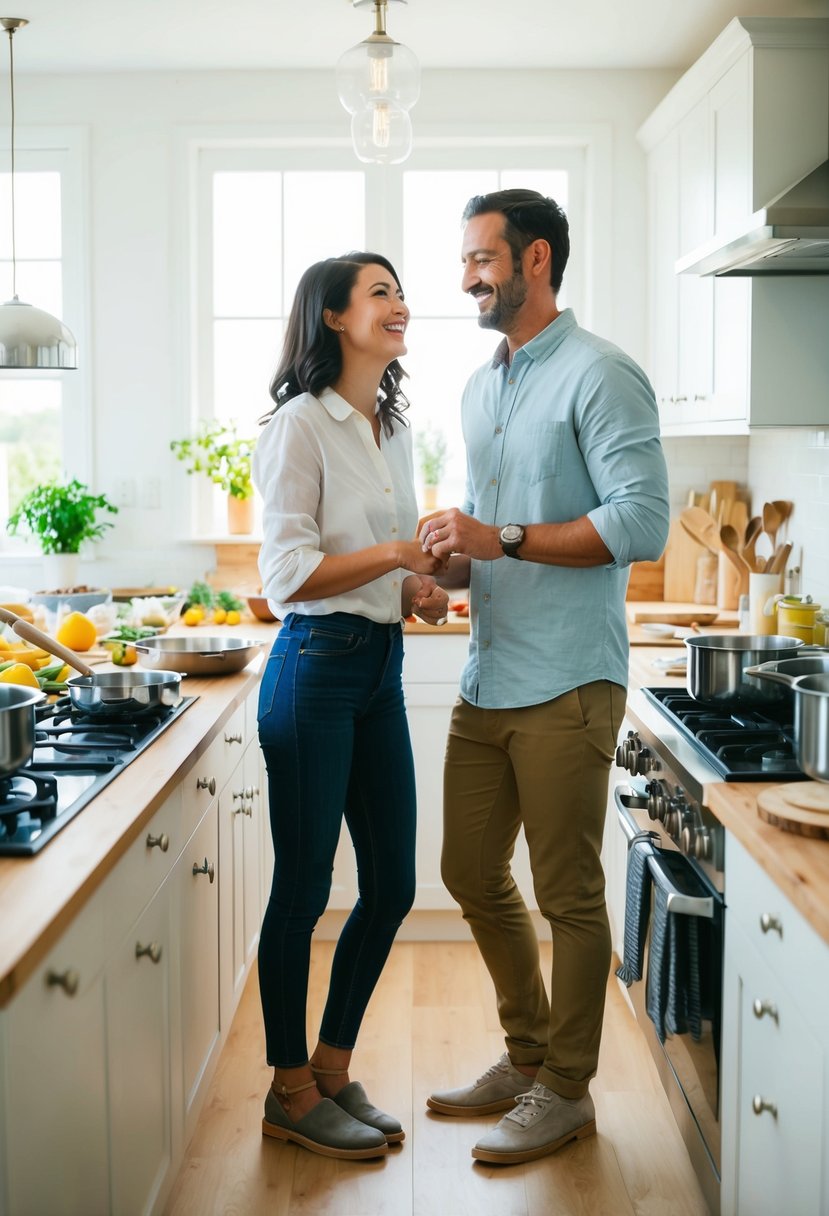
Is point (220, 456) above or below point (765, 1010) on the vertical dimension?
above

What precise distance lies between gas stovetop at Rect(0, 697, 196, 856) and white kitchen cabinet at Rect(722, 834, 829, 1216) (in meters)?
0.99

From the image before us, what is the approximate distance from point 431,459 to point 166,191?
137cm

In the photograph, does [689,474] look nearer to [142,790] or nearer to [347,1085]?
[347,1085]

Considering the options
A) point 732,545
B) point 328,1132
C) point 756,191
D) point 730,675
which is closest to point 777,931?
point 730,675

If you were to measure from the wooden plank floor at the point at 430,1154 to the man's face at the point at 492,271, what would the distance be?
174 centimetres

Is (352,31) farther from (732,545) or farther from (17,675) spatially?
(17,675)

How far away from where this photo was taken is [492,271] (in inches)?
95.4

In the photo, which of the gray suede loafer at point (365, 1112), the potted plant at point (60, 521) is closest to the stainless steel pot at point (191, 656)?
the gray suede loafer at point (365, 1112)

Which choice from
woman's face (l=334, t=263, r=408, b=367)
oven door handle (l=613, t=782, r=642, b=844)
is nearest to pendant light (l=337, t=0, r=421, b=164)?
Answer: woman's face (l=334, t=263, r=408, b=367)

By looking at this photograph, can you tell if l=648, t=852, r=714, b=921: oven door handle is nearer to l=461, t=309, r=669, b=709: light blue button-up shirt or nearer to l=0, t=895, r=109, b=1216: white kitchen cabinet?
l=461, t=309, r=669, b=709: light blue button-up shirt

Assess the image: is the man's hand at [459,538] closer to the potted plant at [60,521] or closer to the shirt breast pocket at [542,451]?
the shirt breast pocket at [542,451]

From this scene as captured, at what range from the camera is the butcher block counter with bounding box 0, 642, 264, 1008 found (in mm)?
1308

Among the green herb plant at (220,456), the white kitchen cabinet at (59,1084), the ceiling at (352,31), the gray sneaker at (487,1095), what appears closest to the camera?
the white kitchen cabinet at (59,1084)

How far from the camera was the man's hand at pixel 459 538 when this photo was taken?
2.28 m
